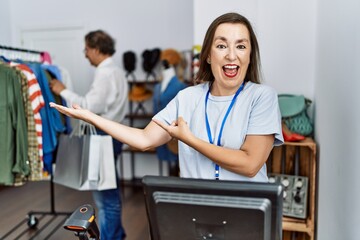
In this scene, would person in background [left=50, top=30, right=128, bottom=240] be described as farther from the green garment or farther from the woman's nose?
the woman's nose

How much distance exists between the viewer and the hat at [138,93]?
4.06 metres

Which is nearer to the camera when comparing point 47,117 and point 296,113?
point 296,113

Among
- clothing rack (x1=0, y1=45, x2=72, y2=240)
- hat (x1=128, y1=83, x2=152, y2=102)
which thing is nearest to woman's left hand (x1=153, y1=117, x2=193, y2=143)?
clothing rack (x1=0, y1=45, x2=72, y2=240)

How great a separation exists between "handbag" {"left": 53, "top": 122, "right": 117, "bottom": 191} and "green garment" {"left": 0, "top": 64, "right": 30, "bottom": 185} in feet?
1.00

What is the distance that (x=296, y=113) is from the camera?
195 cm

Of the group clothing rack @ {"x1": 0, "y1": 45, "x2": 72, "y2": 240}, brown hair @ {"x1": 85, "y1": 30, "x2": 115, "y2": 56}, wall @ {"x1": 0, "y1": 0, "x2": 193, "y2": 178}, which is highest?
wall @ {"x1": 0, "y1": 0, "x2": 193, "y2": 178}

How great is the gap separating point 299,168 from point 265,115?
1257 mm

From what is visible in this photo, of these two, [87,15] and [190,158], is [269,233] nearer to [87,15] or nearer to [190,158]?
[190,158]

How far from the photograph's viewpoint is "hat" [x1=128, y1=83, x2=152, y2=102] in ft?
13.3

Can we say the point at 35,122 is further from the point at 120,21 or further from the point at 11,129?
the point at 120,21

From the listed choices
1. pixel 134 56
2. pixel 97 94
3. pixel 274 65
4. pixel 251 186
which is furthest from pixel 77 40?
pixel 251 186

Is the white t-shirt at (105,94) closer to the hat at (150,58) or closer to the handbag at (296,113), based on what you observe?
the handbag at (296,113)

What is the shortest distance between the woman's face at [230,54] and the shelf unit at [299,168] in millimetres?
1030

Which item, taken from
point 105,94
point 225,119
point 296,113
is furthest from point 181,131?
point 105,94
